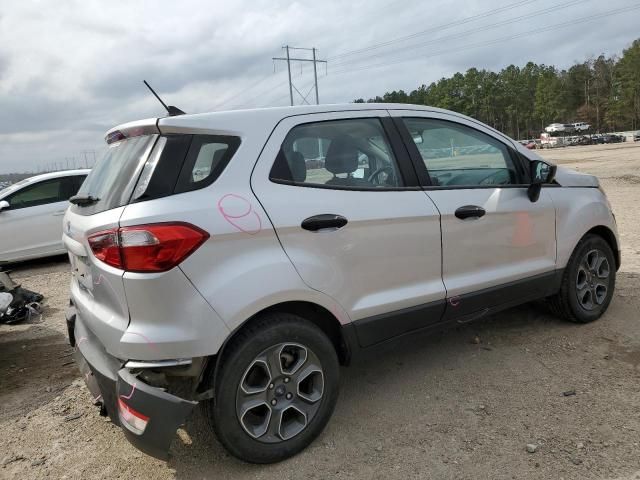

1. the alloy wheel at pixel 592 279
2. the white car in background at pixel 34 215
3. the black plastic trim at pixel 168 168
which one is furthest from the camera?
the white car in background at pixel 34 215

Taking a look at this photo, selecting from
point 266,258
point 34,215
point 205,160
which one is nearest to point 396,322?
point 266,258

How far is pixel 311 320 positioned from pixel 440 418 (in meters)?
0.98

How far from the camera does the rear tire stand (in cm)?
404

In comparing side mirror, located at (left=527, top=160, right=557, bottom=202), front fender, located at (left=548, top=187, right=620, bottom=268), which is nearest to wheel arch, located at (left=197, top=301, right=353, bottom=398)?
side mirror, located at (left=527, top=160, right=557, bottom=202)

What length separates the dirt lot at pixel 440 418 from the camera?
259 centimetres

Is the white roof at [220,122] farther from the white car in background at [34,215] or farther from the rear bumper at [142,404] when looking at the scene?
the white car in background at [34,215]

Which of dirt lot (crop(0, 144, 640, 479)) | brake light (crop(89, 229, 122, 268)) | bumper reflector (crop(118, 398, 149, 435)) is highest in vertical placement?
brake light (crop(89, 229, 122, 268))

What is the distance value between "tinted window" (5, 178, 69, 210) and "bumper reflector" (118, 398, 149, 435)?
24.3 feet

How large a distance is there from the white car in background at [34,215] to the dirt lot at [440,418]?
15.3 ft

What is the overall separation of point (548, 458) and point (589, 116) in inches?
4063

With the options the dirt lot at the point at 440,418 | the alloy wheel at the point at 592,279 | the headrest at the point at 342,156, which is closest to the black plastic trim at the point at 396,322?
the dirt lot at the point at 440,418

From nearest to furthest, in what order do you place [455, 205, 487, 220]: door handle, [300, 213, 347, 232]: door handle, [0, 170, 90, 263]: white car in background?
[300, 213, 347, 232]: door handle < [455, 205, 487, 220]: door handle < [0, 170, 90, 263]: white car in background

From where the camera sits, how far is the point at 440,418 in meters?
2.98

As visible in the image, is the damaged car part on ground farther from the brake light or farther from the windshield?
the brake light
